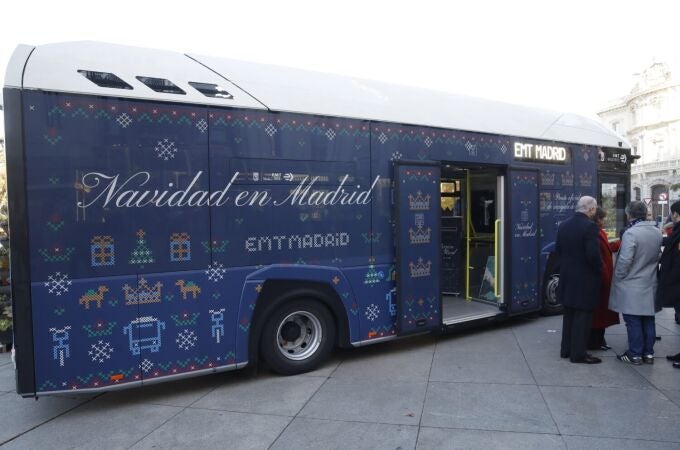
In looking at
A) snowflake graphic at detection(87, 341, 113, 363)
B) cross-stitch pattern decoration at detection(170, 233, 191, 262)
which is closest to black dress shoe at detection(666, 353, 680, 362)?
cross-stitch pattern decoration at detection(170, 233, 191, 262)

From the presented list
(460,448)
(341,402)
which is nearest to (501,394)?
(460,448)

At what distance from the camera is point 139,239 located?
415 cm

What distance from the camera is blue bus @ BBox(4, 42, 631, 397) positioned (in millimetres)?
3854

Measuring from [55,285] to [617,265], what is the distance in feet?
18.4

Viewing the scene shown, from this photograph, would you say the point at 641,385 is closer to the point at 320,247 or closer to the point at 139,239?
the point at 320,247

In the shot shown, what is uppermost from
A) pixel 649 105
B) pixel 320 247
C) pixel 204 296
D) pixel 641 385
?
pixel 649 105

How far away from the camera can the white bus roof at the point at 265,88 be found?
3.91 meters

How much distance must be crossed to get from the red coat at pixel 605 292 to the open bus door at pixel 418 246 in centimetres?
185

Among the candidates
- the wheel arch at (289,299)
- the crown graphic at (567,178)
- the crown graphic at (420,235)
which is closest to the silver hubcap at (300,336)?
the wheel arch at (289,299)

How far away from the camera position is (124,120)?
161 inches

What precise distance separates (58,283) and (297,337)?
239 centimetres

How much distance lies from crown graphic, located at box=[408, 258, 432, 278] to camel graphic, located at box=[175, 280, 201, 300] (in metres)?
2.47

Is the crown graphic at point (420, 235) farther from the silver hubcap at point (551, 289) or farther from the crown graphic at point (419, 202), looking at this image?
the silver hubcap at point (551, 289)

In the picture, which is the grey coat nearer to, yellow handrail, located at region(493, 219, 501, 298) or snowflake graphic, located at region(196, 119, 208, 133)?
yellow handrail, located at region(493, 219, 501, 298)
